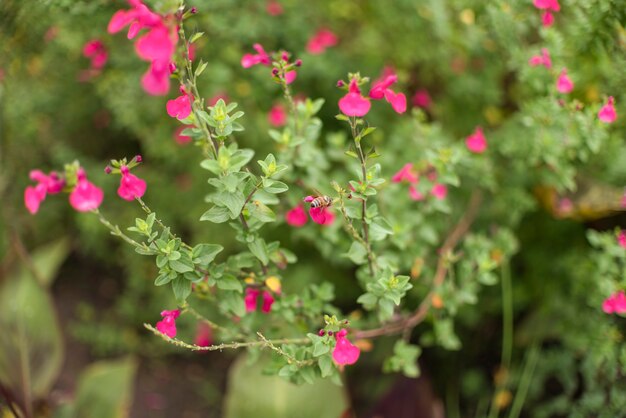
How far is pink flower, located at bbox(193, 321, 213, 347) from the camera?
2.09 meters

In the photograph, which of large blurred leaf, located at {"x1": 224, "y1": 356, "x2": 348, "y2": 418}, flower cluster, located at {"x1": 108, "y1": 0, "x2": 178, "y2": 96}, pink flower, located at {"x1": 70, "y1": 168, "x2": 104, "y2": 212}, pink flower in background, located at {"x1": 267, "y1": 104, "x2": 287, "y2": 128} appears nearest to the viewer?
flower cluster, located at {"x1": 108, "y1": 0, "x2": 178, "y2": 96}

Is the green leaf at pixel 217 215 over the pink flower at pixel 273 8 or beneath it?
Answer: over

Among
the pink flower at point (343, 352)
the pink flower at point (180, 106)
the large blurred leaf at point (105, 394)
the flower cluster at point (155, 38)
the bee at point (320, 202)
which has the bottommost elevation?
the large blurred leaf at point (105, 394)

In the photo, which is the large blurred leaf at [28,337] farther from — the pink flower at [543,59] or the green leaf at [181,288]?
the pink flower at [543,59]

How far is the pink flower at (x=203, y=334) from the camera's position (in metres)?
2.09

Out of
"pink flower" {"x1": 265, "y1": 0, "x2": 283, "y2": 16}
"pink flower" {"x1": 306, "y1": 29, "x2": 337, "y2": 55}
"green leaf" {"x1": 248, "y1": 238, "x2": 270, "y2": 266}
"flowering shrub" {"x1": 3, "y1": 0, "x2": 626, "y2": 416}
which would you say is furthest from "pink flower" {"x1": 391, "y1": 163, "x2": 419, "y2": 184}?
"pink flower" {"x1": 265, "y1": 0, "x2": 283, "y2": 16}

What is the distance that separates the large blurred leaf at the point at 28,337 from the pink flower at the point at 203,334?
0.50m

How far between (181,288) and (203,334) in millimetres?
1141

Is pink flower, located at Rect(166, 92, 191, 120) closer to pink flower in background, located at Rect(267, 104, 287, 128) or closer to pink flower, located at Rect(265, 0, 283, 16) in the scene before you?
pink flower in background, located at Rect(267, 104, 287, 128)

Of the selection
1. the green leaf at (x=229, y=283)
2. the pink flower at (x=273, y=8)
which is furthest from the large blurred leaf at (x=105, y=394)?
the pink flower at (x=273, y=8)

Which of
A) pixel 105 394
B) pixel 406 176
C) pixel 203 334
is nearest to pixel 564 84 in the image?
pixel 406 176

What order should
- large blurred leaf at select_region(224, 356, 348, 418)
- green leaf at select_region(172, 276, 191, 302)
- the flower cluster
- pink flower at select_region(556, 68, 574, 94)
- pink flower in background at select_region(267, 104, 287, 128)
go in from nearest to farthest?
Result: the flower cluster
green leaf at select_region(172, 276, 191, 302)
pink flower at select_region(556, 68, 574, 94)
large blurred leaf at select_region(224, 356, 348, 418)
pink flower in background at select_region(267, 104, 287, 128)

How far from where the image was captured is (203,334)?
2.12m

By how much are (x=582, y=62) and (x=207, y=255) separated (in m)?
1.36
